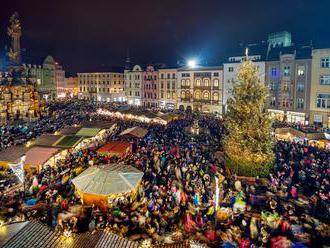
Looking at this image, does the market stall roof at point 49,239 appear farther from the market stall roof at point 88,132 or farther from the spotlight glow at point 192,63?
the spotlight glow at point 192,63

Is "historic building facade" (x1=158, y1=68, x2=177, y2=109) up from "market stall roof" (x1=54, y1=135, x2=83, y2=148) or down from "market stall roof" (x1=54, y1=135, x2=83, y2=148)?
up

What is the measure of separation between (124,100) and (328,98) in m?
60.7

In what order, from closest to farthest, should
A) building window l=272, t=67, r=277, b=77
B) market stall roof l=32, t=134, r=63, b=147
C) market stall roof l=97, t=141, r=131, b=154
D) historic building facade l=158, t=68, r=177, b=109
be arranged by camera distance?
market stall roof l=97, t=141, r=131, b=154 → market stall roof l=32, t=134, r=63, b=147 → building window l=272, t=67, r=277, b=77 → historic building facade l=158, t=68, r=177, b=109

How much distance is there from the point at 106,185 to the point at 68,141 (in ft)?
37.7

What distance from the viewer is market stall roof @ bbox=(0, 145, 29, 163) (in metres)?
20.0

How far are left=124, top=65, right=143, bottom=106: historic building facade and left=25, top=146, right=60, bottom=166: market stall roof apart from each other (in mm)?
55677

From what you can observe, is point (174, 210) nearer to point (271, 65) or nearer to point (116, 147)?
point (116, 147)

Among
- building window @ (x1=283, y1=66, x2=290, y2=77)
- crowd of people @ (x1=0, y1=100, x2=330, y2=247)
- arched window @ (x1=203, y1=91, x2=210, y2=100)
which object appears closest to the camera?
crowd of people @ (x1=0, y1=100, x2=330, y2=247)

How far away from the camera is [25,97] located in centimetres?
5006

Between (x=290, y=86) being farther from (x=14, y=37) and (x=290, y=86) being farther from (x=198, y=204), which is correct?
(x=14, y=37)

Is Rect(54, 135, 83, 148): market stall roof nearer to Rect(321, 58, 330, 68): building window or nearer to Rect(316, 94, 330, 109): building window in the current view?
Rect(316, 94, 330, 109): building window

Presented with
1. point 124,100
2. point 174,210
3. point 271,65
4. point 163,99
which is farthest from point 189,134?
point 124,100

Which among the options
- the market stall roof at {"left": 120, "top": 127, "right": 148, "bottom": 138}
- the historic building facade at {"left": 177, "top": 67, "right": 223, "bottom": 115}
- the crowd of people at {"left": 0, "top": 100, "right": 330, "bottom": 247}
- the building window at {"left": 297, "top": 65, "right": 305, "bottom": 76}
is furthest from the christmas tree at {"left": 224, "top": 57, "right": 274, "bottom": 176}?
the historic building facade at {"left": 177, "top": 67, "right": 223, "bottom": 115}

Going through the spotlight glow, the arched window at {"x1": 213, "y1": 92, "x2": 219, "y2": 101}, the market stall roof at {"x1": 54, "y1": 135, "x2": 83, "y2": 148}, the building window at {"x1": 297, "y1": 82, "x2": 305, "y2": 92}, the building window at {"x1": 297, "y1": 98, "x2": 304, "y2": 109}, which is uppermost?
the spotlight glow
